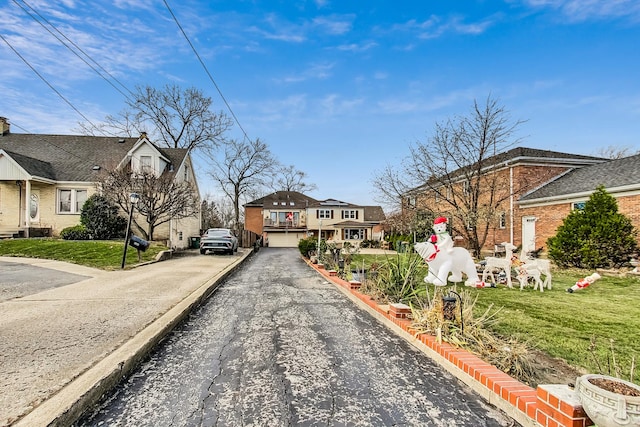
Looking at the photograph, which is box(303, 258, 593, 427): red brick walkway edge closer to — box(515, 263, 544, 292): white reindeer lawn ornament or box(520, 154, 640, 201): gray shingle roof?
box(515, 263, 544, 292): white reindeer lawn ornament

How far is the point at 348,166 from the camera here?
2495 centimetres

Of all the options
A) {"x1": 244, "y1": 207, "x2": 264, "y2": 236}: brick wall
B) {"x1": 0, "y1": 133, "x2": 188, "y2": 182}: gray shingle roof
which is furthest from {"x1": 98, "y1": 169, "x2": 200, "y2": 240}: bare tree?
{"x1": 244, "y1": 207, "x2": 264, "y2": 236}: brick wall

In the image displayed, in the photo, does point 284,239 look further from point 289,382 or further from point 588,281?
point 289,382

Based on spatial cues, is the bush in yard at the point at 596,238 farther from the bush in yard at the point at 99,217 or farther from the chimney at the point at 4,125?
the chimney at the point at 4,125

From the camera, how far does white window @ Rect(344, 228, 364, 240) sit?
41.8 metres

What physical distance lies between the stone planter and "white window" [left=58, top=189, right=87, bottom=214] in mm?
25371

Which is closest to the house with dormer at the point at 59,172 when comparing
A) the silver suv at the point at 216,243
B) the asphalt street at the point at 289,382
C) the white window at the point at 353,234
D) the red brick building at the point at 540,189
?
the silver suv at the point at 216,243

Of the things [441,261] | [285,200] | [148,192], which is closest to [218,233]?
[148,192]

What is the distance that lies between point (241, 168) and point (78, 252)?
28196 mm

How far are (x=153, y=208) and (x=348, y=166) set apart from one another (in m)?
13.2

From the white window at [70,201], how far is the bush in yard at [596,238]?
997 inches

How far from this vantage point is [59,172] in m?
21.8

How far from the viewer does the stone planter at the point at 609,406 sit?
6.27 feet

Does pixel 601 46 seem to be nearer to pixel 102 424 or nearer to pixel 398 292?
pixel 398 292
